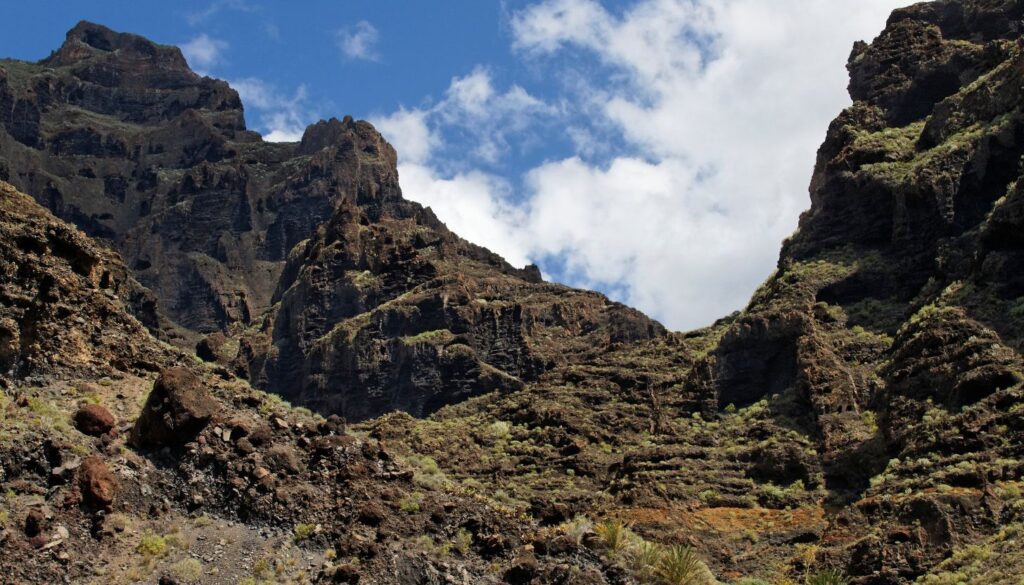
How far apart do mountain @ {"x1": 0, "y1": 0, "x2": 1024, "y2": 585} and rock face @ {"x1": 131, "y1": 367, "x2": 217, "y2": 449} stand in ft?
0.33

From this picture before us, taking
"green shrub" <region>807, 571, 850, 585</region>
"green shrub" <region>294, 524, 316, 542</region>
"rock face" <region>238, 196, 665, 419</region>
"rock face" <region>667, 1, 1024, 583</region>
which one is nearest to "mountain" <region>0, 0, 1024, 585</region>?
"green shrub" <region>294, 524, 316, 542</region>

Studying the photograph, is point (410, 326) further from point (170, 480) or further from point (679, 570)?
point (170, 480)

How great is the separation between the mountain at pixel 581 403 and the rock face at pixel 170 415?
10 cm

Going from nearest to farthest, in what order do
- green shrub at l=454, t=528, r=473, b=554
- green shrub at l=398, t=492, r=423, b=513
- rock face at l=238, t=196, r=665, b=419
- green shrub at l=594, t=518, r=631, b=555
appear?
green shrub at l=454, t=528, r=473, b=554
green shrub at l=594, t=518, r=631, b=555
green shrub at l=398, t=492, r=423, b=513
rock face at l=238, t=196, r=665, b=419

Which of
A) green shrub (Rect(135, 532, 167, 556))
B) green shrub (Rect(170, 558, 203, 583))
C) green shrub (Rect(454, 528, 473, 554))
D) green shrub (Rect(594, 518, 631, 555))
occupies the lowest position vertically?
green shrub (Rect(170, 558, 203, 583))

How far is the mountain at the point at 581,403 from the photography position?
44406 millimetres

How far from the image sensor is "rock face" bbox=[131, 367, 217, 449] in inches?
1781

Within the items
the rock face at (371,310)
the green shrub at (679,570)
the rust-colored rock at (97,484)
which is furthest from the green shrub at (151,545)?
the rock face at (371,310)

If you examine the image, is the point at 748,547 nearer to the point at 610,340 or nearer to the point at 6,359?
Result: the point at 6,359

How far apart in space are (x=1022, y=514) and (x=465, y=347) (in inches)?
2598

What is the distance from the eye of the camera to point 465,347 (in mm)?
117250

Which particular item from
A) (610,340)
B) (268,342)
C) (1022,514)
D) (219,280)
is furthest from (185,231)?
(1022,514)

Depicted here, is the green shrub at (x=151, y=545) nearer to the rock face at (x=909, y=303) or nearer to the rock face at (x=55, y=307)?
the rock face at (x=55, y=307)

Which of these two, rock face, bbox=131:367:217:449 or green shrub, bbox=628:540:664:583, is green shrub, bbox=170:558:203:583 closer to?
rock face, bbox=131:367:217:449
